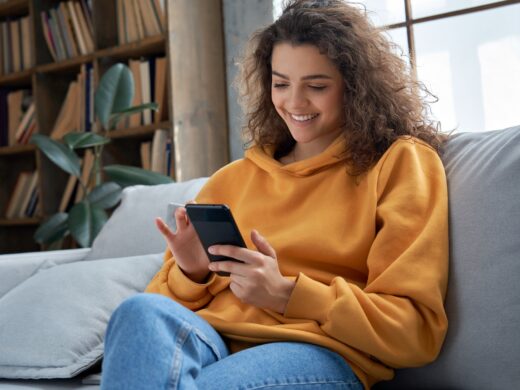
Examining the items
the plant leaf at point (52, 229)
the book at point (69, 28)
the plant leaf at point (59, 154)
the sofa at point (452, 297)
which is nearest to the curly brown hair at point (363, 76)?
the sofa at point (452, 297)

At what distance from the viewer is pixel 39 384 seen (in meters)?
1.32

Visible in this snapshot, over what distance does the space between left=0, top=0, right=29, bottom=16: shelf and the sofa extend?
2.24 m

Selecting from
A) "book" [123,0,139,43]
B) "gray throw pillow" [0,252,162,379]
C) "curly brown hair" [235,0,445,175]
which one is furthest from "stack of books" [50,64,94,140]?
"curly brown hair" [235,0,445,175]

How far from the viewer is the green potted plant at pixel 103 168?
9.32 ft

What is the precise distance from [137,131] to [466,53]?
1505 millimetres

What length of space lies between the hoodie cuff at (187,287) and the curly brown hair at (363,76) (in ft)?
1.20

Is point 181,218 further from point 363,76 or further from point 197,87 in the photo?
point 197,87

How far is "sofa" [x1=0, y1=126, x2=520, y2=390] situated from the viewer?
3.53 ft

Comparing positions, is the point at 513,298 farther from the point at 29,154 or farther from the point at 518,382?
the point at 29,154

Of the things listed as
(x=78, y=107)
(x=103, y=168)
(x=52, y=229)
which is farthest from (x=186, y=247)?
(x=78, y=107)

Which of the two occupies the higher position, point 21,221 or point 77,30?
point 77,30

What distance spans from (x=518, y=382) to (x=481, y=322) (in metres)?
0.10

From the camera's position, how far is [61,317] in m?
1.38

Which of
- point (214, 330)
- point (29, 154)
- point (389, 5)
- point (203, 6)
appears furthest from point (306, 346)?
point (29, 154)
